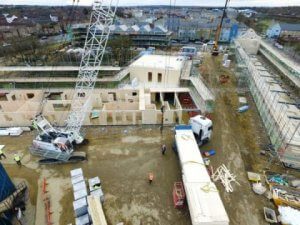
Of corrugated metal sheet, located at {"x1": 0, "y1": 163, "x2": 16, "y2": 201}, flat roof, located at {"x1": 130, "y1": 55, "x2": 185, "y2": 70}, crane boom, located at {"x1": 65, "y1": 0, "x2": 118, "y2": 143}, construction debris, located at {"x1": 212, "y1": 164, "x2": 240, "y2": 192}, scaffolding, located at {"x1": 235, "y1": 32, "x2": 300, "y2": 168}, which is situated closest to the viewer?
corrugated metal sheet, located at {"x1": 0, "y1": 163, "x2": 16, "y2": 201}

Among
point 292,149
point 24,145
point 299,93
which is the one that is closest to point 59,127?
point 24,145

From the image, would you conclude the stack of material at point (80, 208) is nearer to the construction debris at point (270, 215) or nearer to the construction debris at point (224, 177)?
the construction debris at point (224, 177)

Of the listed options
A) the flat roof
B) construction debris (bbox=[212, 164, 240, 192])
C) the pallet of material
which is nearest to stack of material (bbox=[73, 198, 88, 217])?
the pallet of material

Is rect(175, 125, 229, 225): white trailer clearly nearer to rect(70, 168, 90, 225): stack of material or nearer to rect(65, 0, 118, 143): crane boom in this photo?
rect(70, 168, 90, 225): stack of material

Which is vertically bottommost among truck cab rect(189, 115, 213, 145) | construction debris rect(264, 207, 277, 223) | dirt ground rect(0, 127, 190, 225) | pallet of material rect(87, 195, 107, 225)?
dirt ground rect(0, 127, 190, 225)

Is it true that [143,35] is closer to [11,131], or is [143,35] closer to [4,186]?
[11,131]

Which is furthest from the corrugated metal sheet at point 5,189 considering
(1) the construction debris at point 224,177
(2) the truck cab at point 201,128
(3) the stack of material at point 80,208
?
(2) the truck cab at point 201,128

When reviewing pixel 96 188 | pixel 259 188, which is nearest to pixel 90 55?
pixel 96 188
